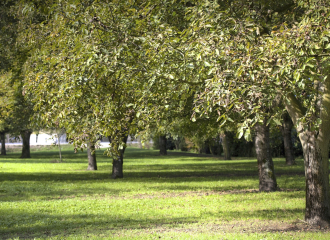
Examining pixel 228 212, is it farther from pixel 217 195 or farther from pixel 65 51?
pixel 65 51

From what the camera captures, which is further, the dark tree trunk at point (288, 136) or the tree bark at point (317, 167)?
the dark tree trunk at point (288, 136)

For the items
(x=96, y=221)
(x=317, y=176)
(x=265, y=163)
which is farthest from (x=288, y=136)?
(x=96, y=221)

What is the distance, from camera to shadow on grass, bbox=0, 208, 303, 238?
9.66m

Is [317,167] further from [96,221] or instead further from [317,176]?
[96,221]

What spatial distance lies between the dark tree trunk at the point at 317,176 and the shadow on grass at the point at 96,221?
145 centimetres

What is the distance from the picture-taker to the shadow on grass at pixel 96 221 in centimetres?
966

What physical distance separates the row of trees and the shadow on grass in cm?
214

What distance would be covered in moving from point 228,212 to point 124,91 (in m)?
5.43

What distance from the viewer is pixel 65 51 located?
8961 mm

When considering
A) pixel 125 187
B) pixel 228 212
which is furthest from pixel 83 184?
pixel 228 212

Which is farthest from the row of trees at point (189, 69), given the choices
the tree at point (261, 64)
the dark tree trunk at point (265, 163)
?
the dark tree trunk at point (265, 163)

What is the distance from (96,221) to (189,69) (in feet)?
18.2

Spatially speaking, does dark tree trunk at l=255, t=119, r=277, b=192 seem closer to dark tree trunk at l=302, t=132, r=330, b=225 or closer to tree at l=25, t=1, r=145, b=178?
dark tree trunk at l=302, t=132, r=330, b=225

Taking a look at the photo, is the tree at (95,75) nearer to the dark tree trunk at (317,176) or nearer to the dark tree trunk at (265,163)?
the dark tree trunk at (317,176)
